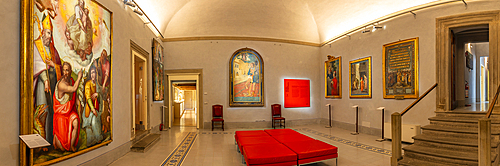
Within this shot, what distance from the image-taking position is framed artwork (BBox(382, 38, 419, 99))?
7.28m

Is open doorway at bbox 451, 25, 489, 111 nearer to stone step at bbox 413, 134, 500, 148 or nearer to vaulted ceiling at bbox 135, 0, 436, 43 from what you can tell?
stone step at bbox 413, 134, 500, 148

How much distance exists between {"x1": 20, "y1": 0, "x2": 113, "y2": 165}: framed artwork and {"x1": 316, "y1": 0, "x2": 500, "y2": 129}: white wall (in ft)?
28.7

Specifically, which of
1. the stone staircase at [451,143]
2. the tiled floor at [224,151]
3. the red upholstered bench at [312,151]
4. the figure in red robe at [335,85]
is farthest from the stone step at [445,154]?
the figure in red robe at [335,85]

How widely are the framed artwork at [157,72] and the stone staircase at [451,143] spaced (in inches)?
327

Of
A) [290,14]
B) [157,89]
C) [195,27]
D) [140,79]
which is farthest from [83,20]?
[290,14]

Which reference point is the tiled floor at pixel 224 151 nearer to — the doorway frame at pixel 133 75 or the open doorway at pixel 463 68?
the doorway frame at pixel 133 75

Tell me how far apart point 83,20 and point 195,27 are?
261 inches

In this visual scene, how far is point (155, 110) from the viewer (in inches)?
362

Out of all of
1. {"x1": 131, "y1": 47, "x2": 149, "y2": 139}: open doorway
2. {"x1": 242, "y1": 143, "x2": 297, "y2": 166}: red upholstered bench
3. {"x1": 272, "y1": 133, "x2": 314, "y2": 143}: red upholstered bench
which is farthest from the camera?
{"x1": 131, "y1": 47, "x2": 149, "y2": 139}: open doorway

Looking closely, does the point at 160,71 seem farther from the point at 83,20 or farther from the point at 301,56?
the point at 301,56

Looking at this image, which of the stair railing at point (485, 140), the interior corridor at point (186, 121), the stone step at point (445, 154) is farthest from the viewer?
the interior corridor at point (186, 121)

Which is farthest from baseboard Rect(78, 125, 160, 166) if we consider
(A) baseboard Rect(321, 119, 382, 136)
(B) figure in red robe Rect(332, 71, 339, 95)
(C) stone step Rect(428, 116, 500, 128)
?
(B) figure in red robe Rect(332, 71, 339, 95)

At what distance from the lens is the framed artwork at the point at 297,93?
11.5m

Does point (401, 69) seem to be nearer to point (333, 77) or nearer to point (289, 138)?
point (333, 77)
